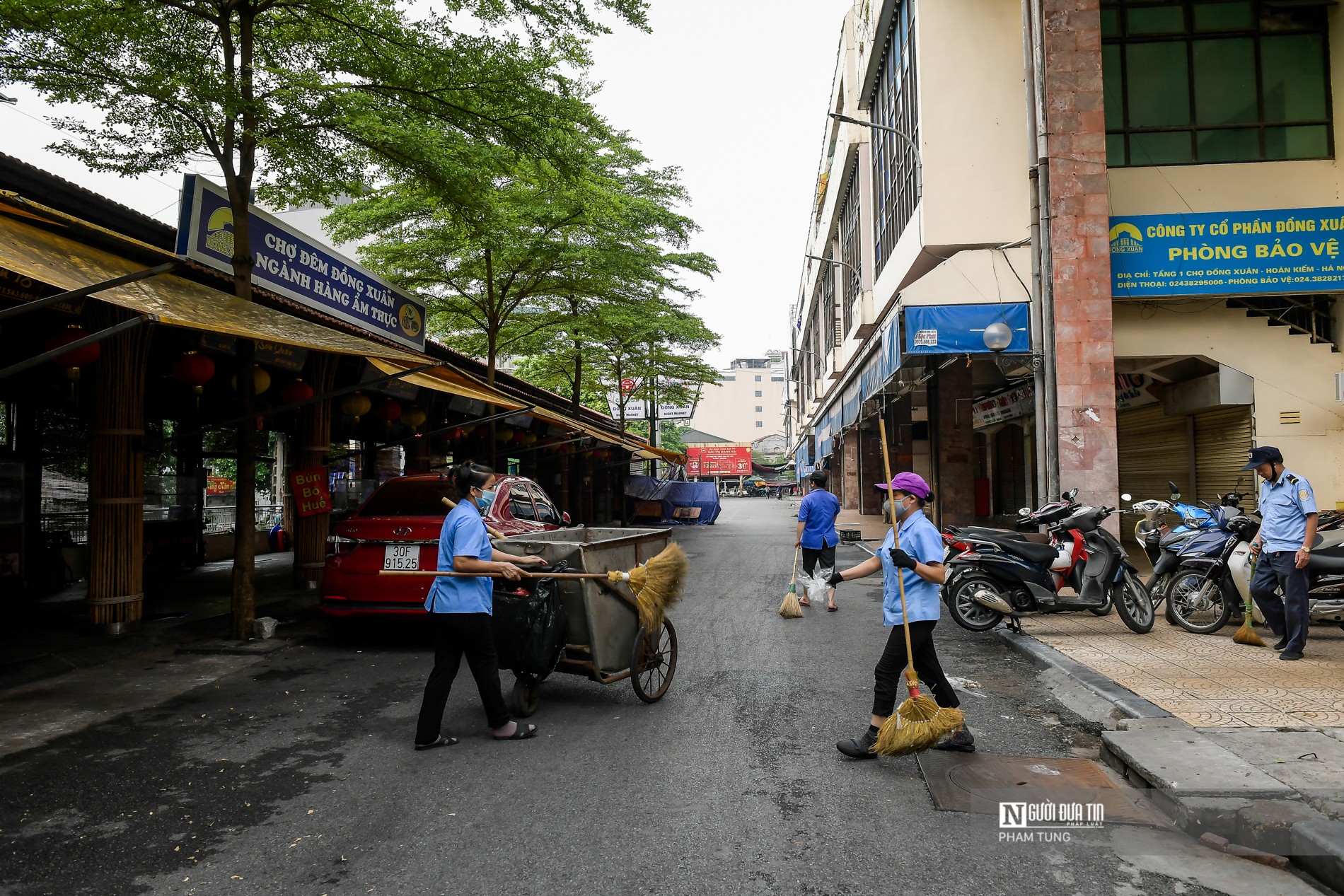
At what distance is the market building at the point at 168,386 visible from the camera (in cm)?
643

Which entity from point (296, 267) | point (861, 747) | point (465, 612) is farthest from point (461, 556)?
point (296, 267)

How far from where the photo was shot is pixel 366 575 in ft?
24.7

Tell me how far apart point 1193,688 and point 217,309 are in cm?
808

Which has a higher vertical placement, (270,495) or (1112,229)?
(1112,229)

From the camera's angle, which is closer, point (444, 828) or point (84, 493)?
point (444, 828)

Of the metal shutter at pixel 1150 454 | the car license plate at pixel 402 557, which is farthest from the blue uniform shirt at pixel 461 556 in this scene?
the metal shutter at pixel 1150 454

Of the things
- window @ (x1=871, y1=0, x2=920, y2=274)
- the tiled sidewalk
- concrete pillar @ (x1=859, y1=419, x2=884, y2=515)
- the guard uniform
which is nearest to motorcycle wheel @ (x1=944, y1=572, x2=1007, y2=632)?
the tiled sidewalk

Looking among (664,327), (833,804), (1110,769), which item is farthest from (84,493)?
(664,327)

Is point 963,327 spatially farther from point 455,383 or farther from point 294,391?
point 294,391

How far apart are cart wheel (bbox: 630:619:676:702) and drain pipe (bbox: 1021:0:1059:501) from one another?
24.7 ft

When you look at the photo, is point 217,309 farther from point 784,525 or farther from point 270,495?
point 784,525

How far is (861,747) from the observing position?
184 inches

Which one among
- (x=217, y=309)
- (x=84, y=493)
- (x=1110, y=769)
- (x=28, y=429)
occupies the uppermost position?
(x=217, y=309)

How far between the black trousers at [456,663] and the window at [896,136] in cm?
1240
